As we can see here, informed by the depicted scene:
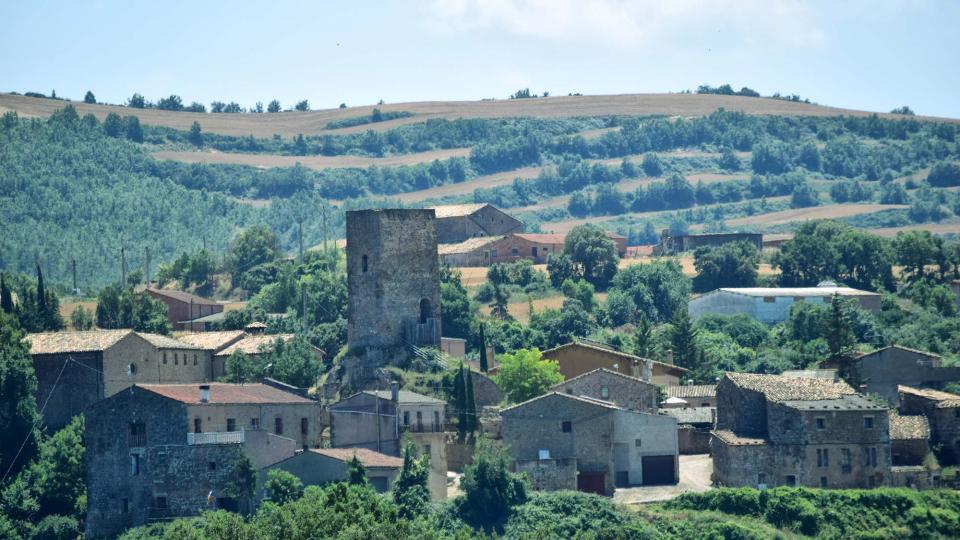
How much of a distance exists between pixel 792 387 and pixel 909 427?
446 centimetres

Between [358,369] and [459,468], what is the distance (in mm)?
8298

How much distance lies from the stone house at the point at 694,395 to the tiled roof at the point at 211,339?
1815cm

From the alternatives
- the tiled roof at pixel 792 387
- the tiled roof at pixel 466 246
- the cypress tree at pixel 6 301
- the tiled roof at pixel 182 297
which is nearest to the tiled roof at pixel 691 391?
the tiled roof at pixel 792 387

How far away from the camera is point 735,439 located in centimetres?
6806

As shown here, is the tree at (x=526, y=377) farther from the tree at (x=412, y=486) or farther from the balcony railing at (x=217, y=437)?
the balcony railing at (x=217, y=437)

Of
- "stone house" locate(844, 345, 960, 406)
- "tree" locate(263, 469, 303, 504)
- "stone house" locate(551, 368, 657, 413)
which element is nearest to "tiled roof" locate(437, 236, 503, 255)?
"stone house" locate(844, 345, 960, 406)

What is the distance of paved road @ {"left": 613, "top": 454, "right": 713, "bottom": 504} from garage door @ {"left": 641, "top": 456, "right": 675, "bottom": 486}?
52cm

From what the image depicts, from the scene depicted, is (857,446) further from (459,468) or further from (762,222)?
(762,222)

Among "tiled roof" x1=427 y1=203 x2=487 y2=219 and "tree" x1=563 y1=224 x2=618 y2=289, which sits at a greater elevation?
"tiled roof" x1=427 y1=203 x2=487 y2=219

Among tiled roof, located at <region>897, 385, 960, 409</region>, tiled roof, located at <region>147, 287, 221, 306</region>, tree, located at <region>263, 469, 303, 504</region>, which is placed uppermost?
tiled roof, located at <region>147, 287, 221, 306</region>

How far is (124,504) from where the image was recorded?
217 feet

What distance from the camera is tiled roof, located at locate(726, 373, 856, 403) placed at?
68.9 meters

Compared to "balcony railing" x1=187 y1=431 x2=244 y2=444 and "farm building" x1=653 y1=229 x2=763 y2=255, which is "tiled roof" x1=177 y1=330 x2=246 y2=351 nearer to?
"balcony railing" x1=187 y1=431 x2=244 y2=444

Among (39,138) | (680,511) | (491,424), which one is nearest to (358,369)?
(491,424)
